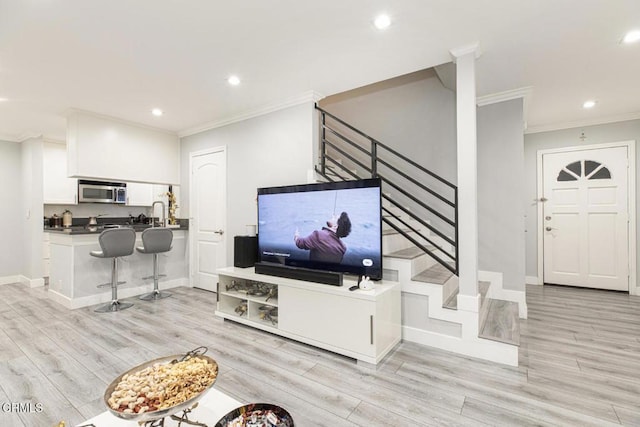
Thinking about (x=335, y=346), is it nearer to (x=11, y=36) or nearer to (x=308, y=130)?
(x=308, y=130)

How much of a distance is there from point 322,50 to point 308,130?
39.3 inches

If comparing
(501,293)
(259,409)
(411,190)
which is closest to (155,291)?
(259,409)

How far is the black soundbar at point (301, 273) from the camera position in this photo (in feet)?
8.16

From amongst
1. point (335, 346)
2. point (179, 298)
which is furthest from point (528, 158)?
point (179, 298)

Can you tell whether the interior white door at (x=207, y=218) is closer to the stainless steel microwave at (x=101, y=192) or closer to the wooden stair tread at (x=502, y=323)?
the stainless steel microwave at (x=101, y=192)

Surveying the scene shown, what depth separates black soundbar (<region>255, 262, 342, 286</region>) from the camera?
249cm

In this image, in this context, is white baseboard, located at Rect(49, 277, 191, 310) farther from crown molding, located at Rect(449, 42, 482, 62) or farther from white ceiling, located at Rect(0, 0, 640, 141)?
crown molding, located at Rect(449, 42, 482, 62)

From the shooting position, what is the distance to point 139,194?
18.5ft

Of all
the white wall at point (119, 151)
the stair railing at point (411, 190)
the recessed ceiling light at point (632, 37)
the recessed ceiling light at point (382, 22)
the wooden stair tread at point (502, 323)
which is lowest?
the wooden stair tread at point (502, 323)

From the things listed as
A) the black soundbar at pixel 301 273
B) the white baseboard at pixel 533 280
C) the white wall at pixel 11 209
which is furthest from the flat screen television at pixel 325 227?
the white wall at pixel 11 209

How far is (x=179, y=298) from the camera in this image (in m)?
4.07

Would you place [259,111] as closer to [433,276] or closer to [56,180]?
[433,276]

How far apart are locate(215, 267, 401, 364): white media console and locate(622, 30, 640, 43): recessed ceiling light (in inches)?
104

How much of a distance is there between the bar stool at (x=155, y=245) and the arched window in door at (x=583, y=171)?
5999mm
